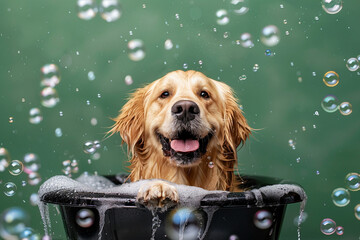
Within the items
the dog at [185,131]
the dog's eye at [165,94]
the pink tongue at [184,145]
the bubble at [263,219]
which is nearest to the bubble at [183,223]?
the bubble at [263,219]

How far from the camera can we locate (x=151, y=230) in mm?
1556

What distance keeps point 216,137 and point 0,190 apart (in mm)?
1891

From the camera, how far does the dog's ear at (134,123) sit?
219 cm

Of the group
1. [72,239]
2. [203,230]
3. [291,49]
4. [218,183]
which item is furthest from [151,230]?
[291,49]

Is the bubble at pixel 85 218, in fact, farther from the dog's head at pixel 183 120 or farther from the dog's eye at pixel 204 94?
the dog's eye at pixel 204 94

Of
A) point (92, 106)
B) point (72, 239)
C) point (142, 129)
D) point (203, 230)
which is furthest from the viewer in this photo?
point (92, 106)

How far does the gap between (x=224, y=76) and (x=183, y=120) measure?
123 centimetres

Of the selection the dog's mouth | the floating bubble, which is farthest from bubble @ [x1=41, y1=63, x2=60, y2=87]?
the dog's mouth

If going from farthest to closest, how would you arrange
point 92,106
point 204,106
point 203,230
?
point 92,106 < point 204,106 < point 203,230

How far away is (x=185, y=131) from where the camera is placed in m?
1.92

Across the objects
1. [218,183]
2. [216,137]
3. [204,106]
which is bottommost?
[218,183]

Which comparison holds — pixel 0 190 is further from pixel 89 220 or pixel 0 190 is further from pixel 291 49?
pixel 291 49

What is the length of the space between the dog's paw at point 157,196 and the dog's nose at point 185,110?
439mm

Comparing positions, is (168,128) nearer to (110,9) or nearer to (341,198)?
(110,9)
